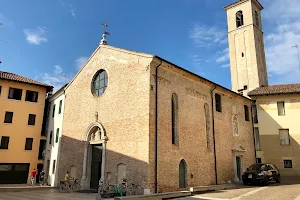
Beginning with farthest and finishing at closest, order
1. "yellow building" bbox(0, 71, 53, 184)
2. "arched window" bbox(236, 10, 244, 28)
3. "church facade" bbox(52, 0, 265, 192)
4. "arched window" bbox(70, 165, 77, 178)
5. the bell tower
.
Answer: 1. "arched window" bbox(236, 10, 244, 28)
2. the bell tower
3. "yellow building" bbox(0, 71, 53, 184)
4. "arched window" bbox(70, 165, 77, 178)
5. "church facade" bbox(52, 0, 265, 192)

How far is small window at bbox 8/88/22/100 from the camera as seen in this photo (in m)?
24.4

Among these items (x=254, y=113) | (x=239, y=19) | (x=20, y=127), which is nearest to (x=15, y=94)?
(x=20, y=127)

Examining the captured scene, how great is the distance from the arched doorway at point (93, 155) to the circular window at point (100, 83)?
2418 mm

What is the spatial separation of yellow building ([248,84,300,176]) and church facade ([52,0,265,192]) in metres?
3.37

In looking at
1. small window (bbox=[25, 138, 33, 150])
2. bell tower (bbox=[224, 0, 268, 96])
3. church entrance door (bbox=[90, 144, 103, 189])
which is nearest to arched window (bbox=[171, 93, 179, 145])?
church entrance door (bbox=[90, 144, 103, 189])

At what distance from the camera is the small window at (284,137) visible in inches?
910

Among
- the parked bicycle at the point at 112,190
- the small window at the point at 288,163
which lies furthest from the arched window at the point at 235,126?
the parked bicycle at the point at 112,190

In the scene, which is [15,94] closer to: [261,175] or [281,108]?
[261,175]

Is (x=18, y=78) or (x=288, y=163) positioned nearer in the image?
(x=288, y=163)

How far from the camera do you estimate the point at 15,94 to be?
24.7m

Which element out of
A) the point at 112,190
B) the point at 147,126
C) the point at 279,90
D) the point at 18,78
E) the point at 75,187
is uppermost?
the point at 18,78

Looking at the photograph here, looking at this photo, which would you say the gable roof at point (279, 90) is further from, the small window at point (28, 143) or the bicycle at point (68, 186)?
the small window at point (28, 143)

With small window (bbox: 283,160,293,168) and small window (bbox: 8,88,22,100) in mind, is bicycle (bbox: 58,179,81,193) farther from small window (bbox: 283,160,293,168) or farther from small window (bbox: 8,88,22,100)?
small window (bbox: 283,160,293,168)

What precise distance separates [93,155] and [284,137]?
17.4m
